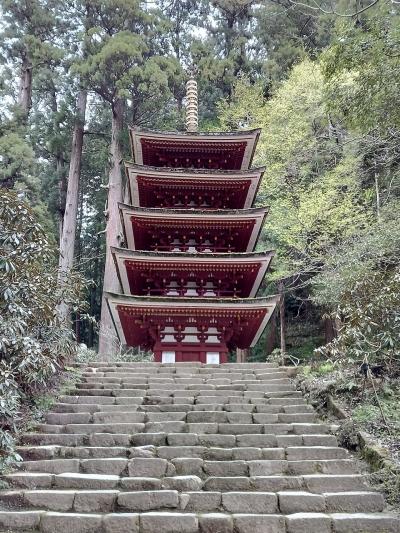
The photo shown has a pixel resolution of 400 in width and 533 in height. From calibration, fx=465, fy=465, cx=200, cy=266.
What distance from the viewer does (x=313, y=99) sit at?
16031 millimetres

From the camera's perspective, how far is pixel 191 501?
158 inches

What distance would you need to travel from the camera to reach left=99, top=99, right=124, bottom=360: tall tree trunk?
1542 cm

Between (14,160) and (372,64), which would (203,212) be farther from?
(14,160)

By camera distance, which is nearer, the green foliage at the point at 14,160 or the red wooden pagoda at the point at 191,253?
the red wooden pagoda at the point at 191,253

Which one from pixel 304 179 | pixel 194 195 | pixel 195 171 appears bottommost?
pixel 194 195

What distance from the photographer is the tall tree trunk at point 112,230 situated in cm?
1542

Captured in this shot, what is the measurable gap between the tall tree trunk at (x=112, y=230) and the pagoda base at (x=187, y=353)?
3734 millimetres

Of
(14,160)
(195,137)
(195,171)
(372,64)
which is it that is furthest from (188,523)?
(14,160)

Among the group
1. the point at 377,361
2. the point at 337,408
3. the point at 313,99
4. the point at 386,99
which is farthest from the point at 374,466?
the point at 313,99

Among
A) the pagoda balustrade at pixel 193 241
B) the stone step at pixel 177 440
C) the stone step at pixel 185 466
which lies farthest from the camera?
the pagoda balustrade at pixel 193 241

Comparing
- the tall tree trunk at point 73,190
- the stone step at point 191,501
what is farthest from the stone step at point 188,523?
the tall tree trunk at point 73,190

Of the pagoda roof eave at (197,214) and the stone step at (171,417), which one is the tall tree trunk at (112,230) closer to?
the pagoda roof eave at (197,214)

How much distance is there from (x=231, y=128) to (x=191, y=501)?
17.2 meters

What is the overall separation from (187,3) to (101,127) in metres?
8.90
